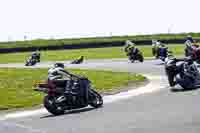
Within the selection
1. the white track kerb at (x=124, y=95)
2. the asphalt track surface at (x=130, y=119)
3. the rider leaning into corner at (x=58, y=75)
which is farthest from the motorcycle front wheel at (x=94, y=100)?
the white track kerb at (x=124, y=95)

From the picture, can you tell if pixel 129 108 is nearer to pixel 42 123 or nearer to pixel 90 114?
pixel 90 114

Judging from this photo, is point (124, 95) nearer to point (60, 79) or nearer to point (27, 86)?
point (60, 79)

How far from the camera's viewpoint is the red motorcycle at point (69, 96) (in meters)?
18.7

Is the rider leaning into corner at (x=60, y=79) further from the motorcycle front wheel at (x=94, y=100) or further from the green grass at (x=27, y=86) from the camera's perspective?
the green grass at (x=27, y=86)

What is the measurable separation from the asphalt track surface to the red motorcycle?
24cm

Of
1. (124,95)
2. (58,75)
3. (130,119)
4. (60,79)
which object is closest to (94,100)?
(60,79)

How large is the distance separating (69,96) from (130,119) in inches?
149

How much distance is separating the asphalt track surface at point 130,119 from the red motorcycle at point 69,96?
243mm

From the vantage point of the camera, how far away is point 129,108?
1861 cm

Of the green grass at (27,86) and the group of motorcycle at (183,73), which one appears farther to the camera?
the green grass at (27,86)

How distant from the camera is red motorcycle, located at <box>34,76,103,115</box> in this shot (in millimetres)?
18656

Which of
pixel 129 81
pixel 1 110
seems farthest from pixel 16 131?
pixel 129 81

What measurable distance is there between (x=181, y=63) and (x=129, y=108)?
18.0 feet

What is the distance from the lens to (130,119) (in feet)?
52.0
